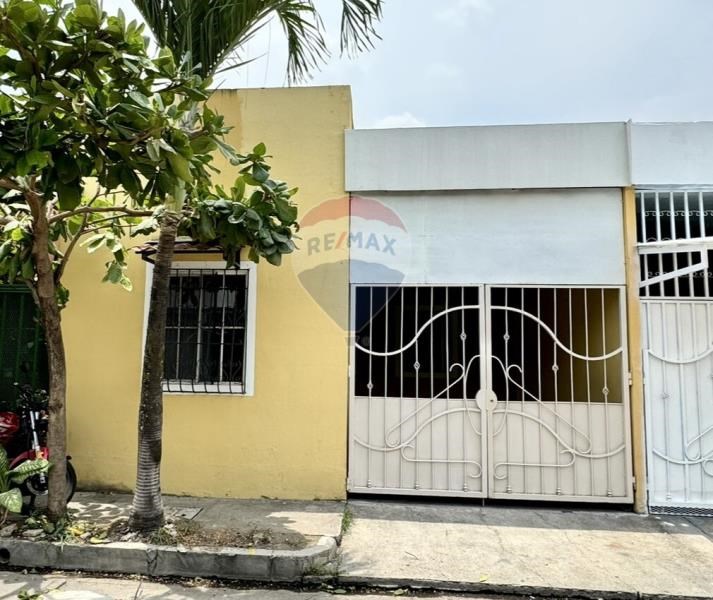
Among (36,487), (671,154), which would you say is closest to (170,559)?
(36,487)

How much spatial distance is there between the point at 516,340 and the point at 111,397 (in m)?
4.25

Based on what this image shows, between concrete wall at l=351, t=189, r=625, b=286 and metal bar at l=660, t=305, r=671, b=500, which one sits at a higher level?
concrete wall at l=351, t=189, r=625, b=286

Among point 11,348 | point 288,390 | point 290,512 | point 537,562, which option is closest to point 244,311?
point 288,390

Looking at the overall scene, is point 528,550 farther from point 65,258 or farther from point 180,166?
point 65,258

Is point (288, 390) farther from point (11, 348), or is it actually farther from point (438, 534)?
point (11, 348)

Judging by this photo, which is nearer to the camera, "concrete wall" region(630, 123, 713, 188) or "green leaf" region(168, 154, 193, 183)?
"green leaf" region(168, 154, 193, 183)

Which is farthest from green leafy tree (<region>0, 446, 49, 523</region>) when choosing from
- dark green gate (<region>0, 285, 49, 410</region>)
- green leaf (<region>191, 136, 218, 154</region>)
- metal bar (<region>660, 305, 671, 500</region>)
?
metal bar (<region>660, 305, 671, 500</region>)

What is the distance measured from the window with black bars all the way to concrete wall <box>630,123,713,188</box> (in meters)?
4.15

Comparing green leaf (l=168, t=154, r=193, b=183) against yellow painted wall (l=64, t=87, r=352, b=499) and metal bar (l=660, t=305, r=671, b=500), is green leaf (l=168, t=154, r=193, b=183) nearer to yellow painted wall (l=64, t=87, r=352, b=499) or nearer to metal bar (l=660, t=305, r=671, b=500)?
yellow painted wall (l=64, t=87, r=352, b=499)

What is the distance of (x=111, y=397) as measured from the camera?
17.3 feet

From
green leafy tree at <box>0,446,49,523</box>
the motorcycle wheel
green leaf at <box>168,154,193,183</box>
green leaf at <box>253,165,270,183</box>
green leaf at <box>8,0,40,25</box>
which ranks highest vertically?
green leaf at <box>8,0,40,25</box>

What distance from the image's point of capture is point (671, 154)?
4.96 meters

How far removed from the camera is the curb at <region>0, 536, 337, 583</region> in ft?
12.0

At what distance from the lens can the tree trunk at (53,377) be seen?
4.08 meters
